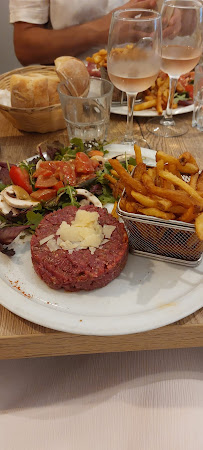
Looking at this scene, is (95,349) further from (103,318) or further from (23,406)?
(23,406)

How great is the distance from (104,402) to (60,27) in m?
3.51

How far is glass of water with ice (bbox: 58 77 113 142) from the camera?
1.92 meters

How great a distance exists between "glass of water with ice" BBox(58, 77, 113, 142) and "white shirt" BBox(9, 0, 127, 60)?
1.76 m

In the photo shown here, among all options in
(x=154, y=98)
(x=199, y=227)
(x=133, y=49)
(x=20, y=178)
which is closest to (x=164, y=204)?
A: (x=199, y=227)

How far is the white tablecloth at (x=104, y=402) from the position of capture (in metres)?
1.03

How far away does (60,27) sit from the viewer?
3.54 metres

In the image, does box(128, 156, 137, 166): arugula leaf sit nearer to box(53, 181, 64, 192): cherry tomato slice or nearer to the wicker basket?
box(53, 181, 64, 192): cherry tomato slice

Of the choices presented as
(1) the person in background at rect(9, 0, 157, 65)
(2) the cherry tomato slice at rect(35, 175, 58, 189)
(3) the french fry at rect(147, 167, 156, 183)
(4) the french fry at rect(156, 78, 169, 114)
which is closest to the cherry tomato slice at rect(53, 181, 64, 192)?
(2) the cherry tomato slice at rect(35, 175, 58, 189)

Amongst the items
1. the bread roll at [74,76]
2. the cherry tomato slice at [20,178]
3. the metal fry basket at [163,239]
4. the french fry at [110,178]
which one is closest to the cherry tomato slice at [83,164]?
the french fry at [110,178]

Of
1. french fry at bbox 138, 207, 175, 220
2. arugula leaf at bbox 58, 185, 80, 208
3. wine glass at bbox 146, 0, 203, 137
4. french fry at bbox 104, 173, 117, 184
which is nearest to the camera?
french fry at bbox 138, 207, 175, 220

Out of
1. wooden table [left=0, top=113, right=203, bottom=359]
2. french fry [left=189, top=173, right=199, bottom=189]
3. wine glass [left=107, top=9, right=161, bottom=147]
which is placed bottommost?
wooden table [left=0, top=113, right=203, bottom=359]

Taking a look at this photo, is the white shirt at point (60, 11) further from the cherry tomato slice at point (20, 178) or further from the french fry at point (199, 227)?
the french fry at point (199, 227)

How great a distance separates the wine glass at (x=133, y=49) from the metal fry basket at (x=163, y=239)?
0.88 m

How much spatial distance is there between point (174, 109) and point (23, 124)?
995 mm
